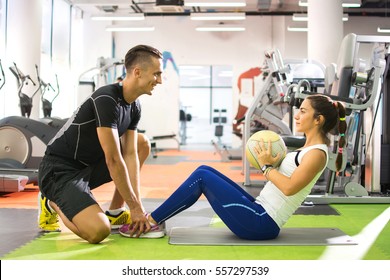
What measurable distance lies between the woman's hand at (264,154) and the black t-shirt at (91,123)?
2.79 ft

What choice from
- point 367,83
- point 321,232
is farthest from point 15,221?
point 367,83

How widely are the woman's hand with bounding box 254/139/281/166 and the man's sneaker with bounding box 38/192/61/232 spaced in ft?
4.70

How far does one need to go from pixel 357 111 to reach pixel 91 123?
3115 mm

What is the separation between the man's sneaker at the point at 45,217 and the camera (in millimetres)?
3186

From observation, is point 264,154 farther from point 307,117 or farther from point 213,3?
point 213,3

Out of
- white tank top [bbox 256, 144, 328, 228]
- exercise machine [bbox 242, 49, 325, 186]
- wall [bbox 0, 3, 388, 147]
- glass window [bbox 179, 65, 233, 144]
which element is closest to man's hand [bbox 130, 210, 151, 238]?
white tank top [bbox 256, 144, 328, 228]

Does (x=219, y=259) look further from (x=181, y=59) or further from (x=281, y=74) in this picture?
(x=181, y=59)

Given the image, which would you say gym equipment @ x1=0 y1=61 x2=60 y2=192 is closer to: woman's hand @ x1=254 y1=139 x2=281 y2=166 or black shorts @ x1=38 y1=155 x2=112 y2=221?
black shorts @ x1=38 y1=155 x2=112 y2=221

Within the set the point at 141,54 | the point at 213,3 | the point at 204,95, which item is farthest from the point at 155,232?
the point at 204,95

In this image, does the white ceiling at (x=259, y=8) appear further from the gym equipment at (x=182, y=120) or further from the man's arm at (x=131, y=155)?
the man's arm at (x=131, y=155)

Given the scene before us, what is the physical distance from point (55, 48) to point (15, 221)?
9471 mm

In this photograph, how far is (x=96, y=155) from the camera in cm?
304

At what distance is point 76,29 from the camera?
14297 mm

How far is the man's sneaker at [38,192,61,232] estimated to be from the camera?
3.19 m
